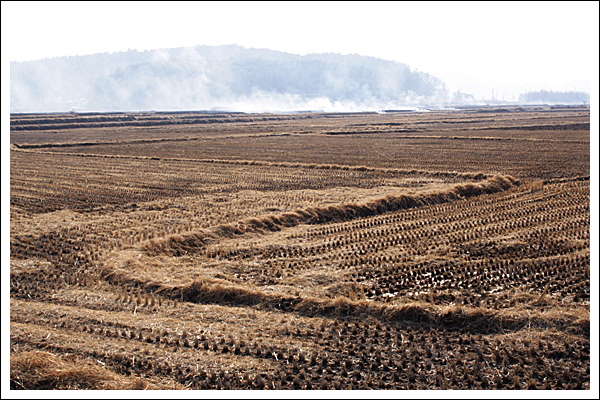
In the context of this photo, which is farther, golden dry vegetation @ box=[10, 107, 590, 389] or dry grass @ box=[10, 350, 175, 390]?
golden dry vegetation @ box=[10, 107, 590, 389]

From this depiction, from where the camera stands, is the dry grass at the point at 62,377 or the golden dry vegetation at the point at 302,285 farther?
the golden dry vegetation at the point at 302,285

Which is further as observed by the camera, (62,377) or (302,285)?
(302,285)

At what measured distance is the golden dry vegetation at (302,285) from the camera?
7.20 m

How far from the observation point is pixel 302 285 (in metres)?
10.6

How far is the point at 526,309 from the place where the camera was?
29.5ft

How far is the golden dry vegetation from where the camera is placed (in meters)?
7.20

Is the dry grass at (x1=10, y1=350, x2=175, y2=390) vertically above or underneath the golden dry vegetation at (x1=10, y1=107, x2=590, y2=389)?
underneath

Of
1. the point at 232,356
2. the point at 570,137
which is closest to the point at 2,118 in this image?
the point at 232,356

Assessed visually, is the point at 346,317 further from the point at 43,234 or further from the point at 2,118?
the point at 43,234

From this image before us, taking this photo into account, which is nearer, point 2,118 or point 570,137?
point 2,118

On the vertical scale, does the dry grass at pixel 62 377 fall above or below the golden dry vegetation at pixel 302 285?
below

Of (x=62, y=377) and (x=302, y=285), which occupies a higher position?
(x=302, y=285)

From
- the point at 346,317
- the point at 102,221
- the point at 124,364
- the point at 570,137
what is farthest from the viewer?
the point at 570,137

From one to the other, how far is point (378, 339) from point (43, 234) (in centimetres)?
1064
